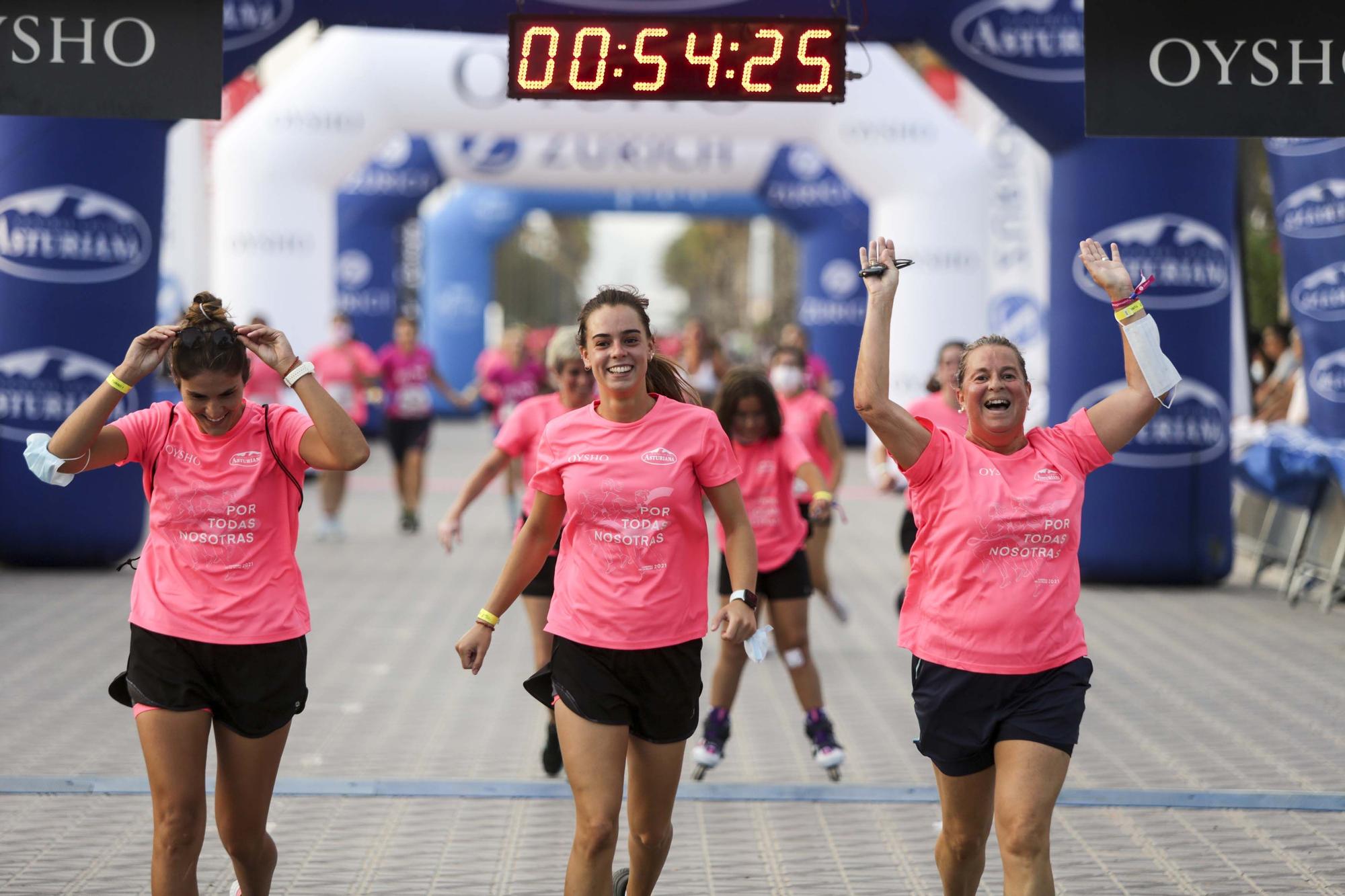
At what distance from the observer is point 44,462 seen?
4262mm

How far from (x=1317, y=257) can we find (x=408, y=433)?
773 cm

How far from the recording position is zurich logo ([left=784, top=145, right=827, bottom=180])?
26.0m

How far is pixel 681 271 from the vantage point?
112 m

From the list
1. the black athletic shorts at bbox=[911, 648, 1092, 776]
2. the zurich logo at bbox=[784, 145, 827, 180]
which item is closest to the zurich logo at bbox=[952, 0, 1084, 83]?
the black athletic shorts at bbox=[911, 648, 1092, 776]

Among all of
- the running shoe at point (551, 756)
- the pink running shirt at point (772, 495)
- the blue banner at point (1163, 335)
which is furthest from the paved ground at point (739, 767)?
the pink running shirt at point (772, 495)

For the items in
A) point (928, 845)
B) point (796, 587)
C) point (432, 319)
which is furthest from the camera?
point (432, 319)

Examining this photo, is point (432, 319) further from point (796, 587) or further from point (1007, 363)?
point (1007, 363)

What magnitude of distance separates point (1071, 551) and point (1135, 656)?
222 inches

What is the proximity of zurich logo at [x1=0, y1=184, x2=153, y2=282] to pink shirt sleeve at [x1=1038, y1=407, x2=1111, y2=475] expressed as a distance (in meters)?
8.48

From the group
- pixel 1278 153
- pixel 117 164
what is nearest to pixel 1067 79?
pixel 1278 153

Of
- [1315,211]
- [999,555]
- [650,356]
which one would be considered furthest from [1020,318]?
[999,555]

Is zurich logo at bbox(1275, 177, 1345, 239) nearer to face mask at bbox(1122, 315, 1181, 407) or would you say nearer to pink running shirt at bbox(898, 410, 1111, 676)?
face mask at bbox(1122, 315, 1181, 407)

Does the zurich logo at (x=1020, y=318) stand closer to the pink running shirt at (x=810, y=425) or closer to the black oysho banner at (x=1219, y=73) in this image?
the pink running shirt at (x=810, y=425)

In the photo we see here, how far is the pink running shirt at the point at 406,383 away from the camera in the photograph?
15.2 metres
